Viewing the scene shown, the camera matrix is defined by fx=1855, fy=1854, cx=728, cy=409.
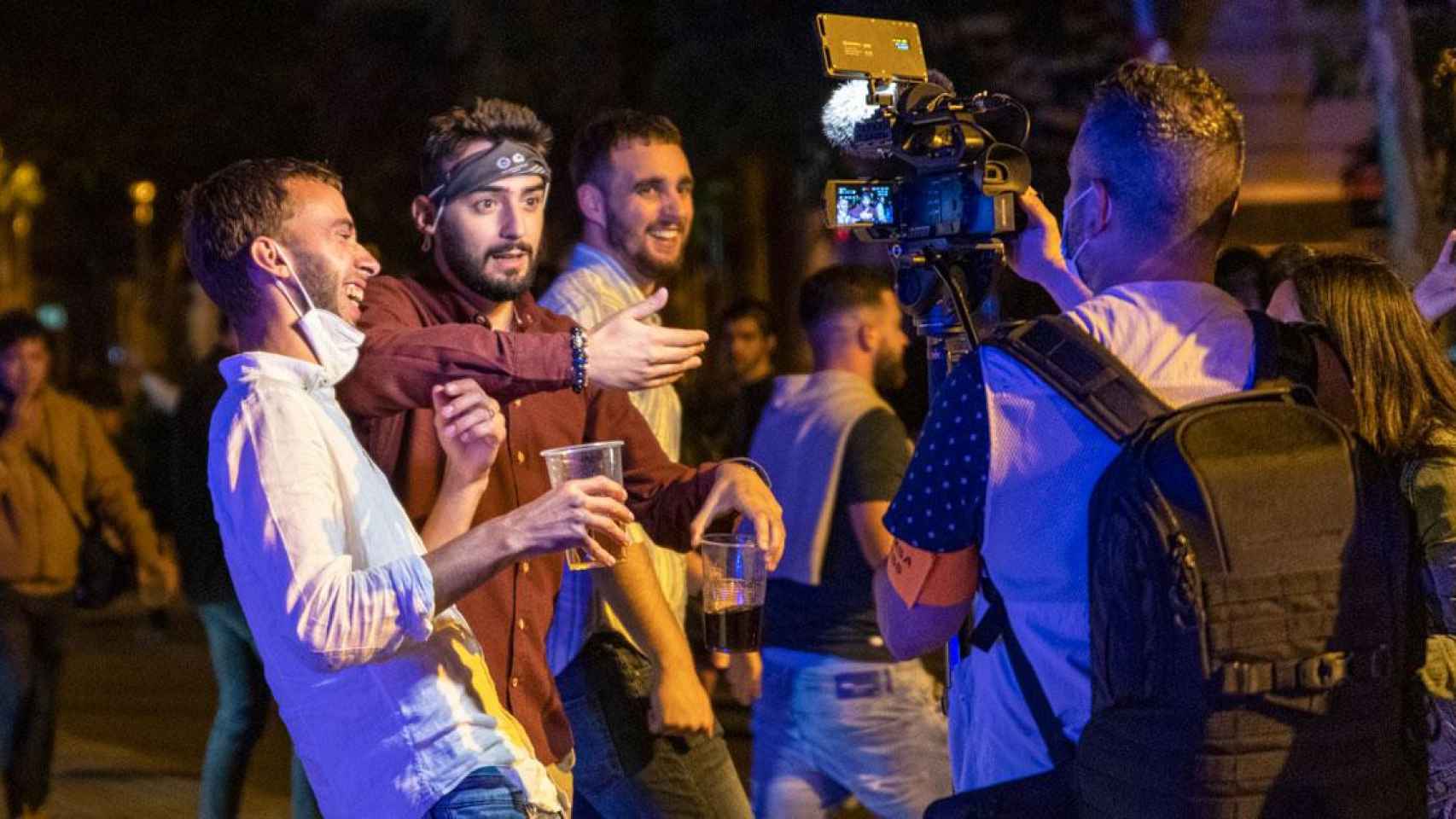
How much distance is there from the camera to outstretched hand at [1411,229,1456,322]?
451 cm

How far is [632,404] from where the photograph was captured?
179 inches

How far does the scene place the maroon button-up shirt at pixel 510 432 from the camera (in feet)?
11.4

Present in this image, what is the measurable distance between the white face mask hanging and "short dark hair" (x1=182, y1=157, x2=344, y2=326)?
71mm

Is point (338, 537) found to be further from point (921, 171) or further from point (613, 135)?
point (613, 135)

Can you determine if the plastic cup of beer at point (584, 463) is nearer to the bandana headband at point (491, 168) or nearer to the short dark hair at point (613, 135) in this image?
the bandana headband at point (491, 168)

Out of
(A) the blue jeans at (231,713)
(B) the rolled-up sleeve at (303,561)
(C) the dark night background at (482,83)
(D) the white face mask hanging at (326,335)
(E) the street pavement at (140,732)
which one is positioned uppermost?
(C) the dark night background at (482,83)

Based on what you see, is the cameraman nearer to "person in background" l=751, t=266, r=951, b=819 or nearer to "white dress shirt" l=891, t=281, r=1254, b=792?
"white dress shirt" l=891, t=281, r=1254, b=792

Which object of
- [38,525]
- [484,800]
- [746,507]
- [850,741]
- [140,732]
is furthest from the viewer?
[140,732]

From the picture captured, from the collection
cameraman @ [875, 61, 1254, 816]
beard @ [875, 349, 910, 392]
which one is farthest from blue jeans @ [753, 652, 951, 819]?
cameraman @ [875, 61, 1254, 816]

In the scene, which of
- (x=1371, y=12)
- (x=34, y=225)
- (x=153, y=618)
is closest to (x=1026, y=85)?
(x=1371, y=12)

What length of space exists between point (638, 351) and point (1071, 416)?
0.83 metres


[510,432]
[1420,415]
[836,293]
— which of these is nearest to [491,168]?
[510,432]

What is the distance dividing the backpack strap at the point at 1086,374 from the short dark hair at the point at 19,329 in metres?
5.91

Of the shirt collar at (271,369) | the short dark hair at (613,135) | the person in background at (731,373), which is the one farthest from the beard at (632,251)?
the person in background at (731,373)
